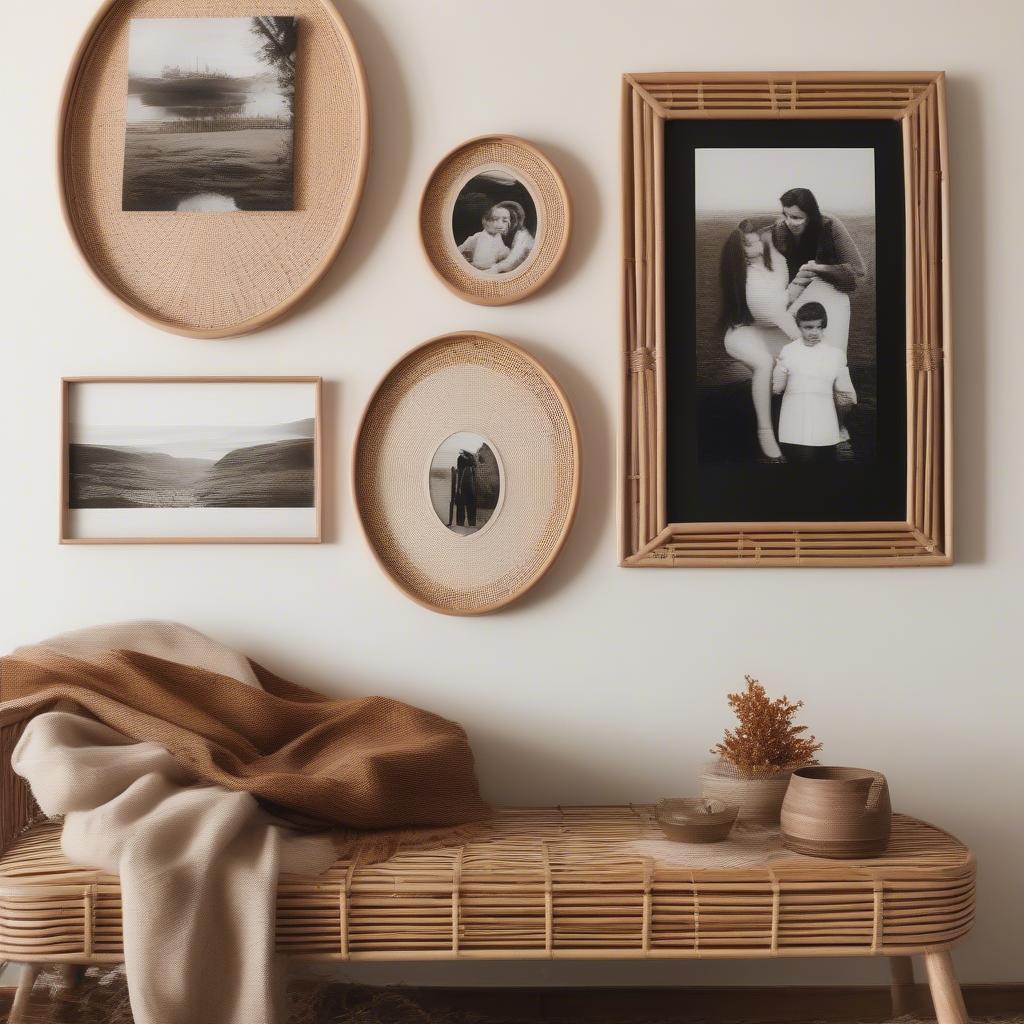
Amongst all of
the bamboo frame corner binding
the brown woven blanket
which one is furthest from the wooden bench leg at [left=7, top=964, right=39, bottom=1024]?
the bamboo frame corner binding

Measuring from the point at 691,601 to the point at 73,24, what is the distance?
188 centimetres

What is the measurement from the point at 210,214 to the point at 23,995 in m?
1.63

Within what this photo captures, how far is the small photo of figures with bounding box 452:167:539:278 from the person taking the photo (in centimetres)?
227

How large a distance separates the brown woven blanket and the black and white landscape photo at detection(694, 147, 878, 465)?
884 millimetres

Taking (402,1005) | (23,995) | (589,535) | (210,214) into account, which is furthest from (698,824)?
(210,214)

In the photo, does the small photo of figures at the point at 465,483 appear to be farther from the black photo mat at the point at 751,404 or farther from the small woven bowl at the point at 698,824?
the small woven bowl at the point at 698,824

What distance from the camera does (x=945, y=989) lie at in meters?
1.74

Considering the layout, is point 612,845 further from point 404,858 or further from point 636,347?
point 636,347

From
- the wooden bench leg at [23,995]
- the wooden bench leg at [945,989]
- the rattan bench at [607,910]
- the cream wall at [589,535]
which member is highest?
the cream wall at [589,535]

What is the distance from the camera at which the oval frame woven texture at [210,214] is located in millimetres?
2279

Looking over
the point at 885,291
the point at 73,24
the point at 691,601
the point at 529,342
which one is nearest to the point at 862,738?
the point at 691,601

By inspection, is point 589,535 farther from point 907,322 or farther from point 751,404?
point 907,322

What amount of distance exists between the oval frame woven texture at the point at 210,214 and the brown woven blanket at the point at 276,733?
734mm

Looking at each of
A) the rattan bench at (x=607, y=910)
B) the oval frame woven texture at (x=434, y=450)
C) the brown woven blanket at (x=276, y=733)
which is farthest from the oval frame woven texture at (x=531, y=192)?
the rattan bench at (x=607, y=910)
